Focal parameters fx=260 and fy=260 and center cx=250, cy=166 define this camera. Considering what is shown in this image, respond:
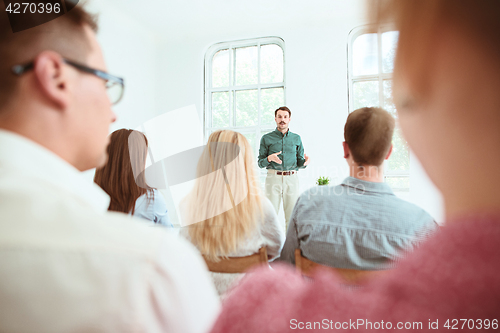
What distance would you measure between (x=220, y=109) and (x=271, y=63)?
908mm

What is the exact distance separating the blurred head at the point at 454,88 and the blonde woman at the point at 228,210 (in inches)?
30.1

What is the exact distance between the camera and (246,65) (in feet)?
11.6

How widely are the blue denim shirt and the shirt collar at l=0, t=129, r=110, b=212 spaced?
0.59 m

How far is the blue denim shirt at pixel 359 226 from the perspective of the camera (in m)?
0.63

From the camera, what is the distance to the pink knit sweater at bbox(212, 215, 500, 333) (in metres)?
0.08

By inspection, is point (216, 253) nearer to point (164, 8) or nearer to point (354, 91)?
point (354, 91)

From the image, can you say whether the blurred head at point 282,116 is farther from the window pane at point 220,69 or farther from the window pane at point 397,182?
the window pane at point 397,182

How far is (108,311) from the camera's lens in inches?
5.7

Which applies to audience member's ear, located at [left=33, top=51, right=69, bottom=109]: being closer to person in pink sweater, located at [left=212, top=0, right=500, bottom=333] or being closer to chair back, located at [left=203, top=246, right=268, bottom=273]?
person in pink sweater, located at [left=212, top=0, right=500, bottom=333]

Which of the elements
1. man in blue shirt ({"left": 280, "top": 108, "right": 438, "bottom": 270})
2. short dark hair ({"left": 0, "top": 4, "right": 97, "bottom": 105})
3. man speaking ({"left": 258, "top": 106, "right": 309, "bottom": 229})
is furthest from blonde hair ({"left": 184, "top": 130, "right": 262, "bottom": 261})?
man speaking ({"left": 258, "top": 106, "right": 309, "bottom": 229})

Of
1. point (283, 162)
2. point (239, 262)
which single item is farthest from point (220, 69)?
point (239, 262)

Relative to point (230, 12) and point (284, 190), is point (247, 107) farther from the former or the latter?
point (284, 190)

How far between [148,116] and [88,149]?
362 cm

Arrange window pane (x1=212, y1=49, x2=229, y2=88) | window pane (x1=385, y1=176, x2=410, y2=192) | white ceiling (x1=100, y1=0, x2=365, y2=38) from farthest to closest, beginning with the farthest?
window pane (x1=212, y1=49, x2=229, y2=88), window pane (x1=385, y1=176, x2=410, y2=192), white ceiling (x1=100, y1=0, x2=365, y2=38)
